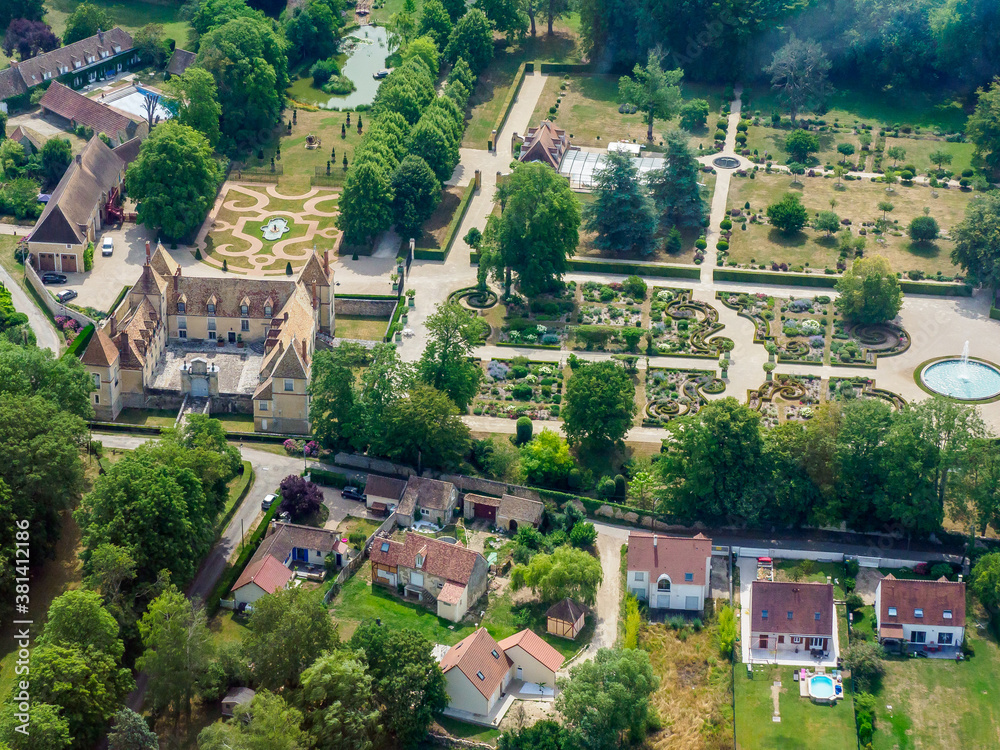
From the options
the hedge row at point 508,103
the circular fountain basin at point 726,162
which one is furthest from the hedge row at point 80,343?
the circular fountain basin at point 726,162

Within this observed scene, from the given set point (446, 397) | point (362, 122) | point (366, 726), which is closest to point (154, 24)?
point (362, 122)

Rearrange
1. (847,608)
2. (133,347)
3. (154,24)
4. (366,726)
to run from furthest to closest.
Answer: (154,24)
(133,347)
(847,608)
(366,726)

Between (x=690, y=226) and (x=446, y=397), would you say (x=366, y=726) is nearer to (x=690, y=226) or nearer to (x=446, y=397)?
(x=446, y=397)

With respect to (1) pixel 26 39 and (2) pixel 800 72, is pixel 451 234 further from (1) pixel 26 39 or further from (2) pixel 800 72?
(1) pixel 26 39

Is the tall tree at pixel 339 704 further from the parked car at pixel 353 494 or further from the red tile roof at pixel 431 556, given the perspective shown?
the parked car at pixel 353 494

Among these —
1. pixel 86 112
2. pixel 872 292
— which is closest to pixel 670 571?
pixel 872 292

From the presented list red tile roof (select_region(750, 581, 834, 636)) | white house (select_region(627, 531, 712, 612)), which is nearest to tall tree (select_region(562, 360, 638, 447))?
white house (select_region(627, 531, 712, 612))
